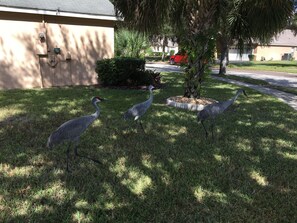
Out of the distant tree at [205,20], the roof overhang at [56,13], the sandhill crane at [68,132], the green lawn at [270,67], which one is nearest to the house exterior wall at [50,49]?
the roof overhang at [56,13]

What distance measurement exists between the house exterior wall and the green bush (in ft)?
3.73

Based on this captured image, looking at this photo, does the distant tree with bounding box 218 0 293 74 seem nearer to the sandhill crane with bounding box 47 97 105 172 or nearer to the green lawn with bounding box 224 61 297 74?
the sandhill crane with bounding box 47 97 105 172

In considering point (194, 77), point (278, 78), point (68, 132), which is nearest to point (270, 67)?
point (278, 78)

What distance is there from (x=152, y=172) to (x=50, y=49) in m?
9.66

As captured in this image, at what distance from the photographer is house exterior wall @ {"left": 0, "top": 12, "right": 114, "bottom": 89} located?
10844 millimetres

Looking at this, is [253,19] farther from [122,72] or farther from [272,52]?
[272,52]

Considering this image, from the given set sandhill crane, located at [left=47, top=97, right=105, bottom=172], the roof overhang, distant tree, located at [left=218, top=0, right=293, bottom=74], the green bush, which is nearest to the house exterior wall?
the roof overhang

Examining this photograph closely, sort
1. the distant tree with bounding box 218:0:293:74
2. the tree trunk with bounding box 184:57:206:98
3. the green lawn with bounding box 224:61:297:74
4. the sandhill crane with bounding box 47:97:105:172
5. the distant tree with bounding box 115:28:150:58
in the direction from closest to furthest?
1. the sandhill crane with bounding box 47:97:105:172
2. the distant tree with bounding box 218:0:293:74
3. the tree trunk with bounding box 184:57:206:98
4. the distant tree with bounding box 115:28:150:58
5. the green lawn with bounding box 224:61:297:74

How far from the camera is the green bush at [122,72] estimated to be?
1181cm

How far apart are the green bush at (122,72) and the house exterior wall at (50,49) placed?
114 cm

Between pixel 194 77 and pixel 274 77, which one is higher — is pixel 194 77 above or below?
above

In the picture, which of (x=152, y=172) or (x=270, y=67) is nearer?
(x=152, y=172)

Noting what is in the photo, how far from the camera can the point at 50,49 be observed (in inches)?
461

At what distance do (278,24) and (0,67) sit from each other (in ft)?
35.7
